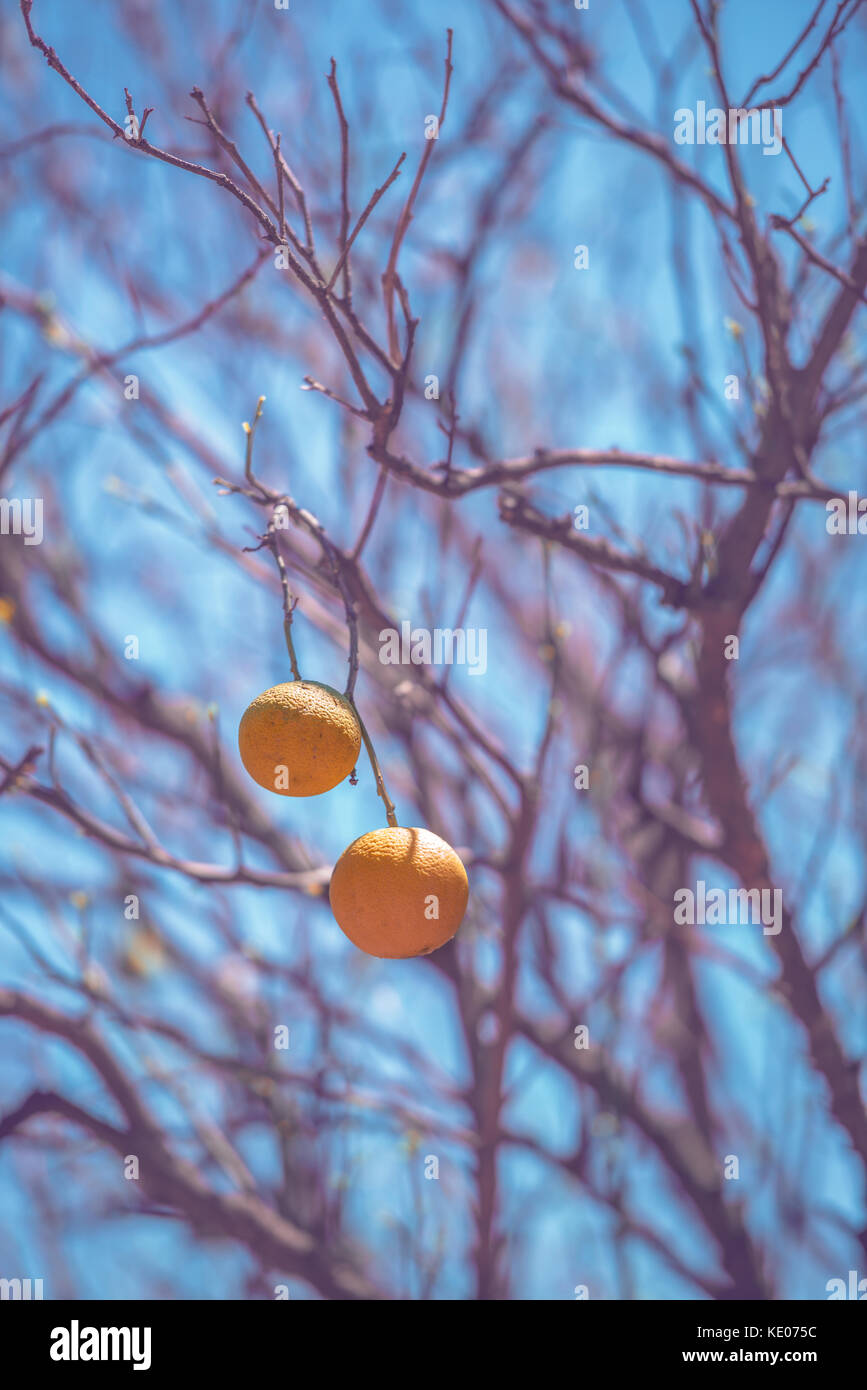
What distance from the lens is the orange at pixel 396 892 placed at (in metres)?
1.42

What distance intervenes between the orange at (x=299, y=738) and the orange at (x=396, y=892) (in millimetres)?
116

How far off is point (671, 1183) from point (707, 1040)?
65cm

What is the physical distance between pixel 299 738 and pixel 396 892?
0.25 m

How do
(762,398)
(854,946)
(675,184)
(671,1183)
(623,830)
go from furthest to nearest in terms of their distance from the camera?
(671,1183) → (854,946) → (623,830) → (675,184) → (762,398)

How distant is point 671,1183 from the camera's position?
13.4 feet

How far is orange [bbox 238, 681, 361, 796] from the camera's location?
54.5 inches

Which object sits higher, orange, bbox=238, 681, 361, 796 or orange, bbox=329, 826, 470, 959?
orange, bbox=238, 681, 361, 796

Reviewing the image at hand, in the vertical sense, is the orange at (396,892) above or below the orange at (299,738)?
below

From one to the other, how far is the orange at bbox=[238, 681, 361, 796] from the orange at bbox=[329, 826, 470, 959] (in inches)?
4.6

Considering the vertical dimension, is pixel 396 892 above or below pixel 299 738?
below

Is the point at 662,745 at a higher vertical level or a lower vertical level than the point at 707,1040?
higher

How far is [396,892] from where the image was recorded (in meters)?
1.41

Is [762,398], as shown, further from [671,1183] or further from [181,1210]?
[671,1183]
